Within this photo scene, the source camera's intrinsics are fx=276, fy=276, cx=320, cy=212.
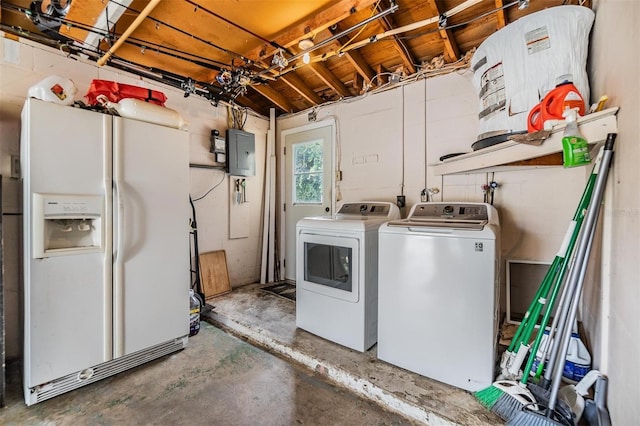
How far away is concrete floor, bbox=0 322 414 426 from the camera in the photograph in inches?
62.9

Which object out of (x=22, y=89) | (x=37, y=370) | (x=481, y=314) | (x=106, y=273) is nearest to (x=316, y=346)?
(x=481, y=314)

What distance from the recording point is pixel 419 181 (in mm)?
2811

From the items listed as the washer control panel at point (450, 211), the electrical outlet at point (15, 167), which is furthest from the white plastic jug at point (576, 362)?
the electrical outlet at point (15, 167)

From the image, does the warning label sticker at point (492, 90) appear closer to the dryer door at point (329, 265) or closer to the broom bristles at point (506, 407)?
the dryer door at point (329, 265)

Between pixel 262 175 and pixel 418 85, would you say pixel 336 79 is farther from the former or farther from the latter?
pixel 262 175

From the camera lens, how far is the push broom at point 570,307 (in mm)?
1249

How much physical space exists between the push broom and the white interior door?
8.05ft

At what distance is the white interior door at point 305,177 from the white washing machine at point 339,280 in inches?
47.1

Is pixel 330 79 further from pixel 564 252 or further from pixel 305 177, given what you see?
pixel 564 252

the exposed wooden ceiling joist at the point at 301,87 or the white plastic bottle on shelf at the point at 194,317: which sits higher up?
the exposed wooden ceiling joist at the point at 301,87

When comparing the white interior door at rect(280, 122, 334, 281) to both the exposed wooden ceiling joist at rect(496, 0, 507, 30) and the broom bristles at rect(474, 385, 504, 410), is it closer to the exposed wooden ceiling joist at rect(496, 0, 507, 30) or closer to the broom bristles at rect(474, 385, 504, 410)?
the exposed wooden ceiling joist at rect(496, 0, 507, 30)

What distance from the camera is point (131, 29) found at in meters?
2.07

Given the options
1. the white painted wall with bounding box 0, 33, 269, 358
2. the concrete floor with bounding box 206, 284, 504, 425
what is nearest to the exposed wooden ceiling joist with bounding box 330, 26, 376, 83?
the white painted wall with bounding box 0, 33, 269, 358

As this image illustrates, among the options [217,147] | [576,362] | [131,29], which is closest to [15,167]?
[131,29]
